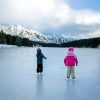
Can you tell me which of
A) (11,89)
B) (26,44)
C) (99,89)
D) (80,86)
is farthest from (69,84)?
(26,44)

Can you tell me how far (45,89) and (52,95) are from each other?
1.29 metres

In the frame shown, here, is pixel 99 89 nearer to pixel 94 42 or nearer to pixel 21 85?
pixel 21 85

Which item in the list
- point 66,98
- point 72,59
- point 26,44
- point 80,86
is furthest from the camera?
point 26,44

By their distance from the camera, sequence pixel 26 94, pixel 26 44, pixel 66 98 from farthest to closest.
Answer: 1. pixel 26 44
2. pixel 26 94
3. pixel 66 98

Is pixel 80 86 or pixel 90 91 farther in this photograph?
pixel 80 86

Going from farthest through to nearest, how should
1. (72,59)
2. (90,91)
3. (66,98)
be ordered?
1. (72,59)
2. (90,91)
3. (66,98)

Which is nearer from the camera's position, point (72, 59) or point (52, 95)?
point (52, 95)

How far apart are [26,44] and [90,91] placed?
174 metres

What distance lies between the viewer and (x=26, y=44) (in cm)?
18350

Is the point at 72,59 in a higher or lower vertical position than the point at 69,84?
higher

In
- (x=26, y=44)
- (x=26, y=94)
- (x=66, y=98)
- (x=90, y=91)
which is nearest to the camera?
(x=66, y=98)

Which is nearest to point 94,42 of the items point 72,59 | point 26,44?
point 26,44

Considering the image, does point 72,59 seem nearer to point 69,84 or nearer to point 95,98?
point 69,84

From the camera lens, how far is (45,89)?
10.8 metres
